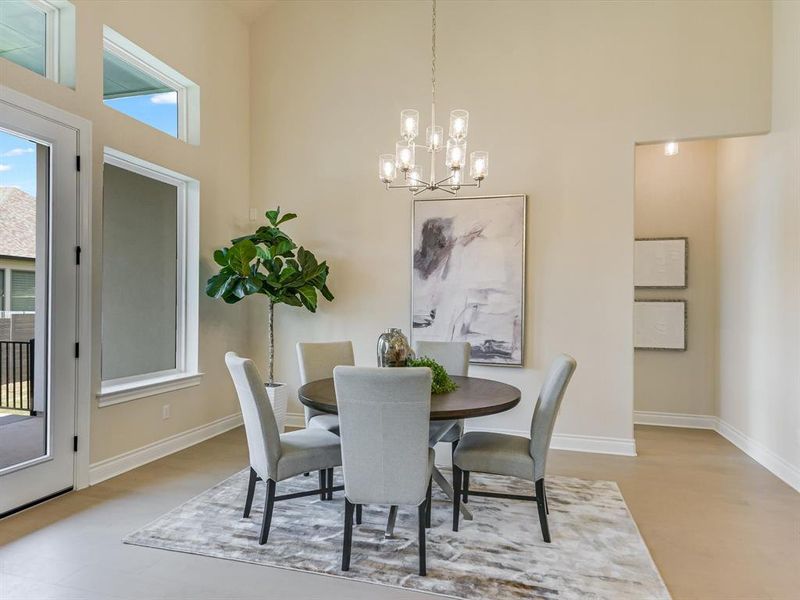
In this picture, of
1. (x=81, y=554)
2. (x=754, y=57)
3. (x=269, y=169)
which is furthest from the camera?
(x=269, y=169)

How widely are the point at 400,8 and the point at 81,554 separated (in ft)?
16.9

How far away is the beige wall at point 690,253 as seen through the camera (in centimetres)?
519

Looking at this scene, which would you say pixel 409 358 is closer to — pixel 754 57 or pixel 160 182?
pixel 160 182

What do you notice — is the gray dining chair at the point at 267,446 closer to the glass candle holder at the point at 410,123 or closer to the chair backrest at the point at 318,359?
the chair backrest at the point at 318,359

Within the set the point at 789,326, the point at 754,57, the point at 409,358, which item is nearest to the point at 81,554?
the point at 409,358

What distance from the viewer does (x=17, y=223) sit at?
3.06 meters

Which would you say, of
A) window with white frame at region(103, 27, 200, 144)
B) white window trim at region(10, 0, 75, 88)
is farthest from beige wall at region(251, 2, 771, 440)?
white window trim at region(10, 0, 75, 88)

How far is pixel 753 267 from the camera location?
14.2 ft

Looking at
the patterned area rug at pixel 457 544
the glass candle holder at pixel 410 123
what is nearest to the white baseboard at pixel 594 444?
the patterned area rug at pixel 457 544

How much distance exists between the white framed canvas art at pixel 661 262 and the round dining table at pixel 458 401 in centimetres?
300

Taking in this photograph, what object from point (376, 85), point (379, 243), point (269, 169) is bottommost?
point (379, 243)

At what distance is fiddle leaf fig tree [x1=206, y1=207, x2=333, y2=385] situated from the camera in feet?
14.5

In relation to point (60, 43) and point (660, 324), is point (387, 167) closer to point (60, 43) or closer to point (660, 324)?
point (60, 43)

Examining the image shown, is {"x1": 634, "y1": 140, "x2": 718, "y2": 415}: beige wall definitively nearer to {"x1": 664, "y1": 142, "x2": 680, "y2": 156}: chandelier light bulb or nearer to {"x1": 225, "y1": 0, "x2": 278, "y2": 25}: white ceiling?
{"x1": 664, "y1": 142, "x2": 680, "y2": 156}: chandelier light bulb
